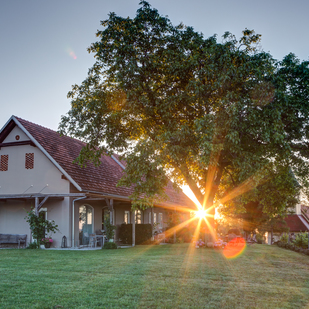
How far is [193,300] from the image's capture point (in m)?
7.01

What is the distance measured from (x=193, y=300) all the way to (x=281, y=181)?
629 inches

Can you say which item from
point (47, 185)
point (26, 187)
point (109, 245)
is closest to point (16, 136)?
point (26, 187)

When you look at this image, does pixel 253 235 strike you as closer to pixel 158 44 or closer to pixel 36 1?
pixel 158 44

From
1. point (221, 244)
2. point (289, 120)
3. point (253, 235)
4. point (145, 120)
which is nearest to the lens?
point (289, 120)

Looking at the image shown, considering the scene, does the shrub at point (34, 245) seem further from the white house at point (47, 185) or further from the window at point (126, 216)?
the window at point (126, 216)

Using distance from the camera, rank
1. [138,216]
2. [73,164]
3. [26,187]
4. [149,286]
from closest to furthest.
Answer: [149,286]
[26,187]
[73,164]
[138,216]

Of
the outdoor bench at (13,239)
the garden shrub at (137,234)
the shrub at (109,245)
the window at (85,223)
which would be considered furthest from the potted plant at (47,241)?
the garden shrub at (137,234)

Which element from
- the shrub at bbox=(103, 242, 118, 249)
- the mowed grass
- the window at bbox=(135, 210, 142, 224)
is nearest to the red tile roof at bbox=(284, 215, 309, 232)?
the window at bbox=(135, 210, 142, 224)

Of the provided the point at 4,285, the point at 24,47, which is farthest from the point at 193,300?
the point at 24,47

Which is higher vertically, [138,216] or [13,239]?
[138,216]

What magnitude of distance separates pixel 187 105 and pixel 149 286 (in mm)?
11866

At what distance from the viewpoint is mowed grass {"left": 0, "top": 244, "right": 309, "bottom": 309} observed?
6793 mm

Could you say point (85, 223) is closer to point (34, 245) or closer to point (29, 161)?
point (34, 245)

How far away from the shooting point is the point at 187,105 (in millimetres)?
18562
